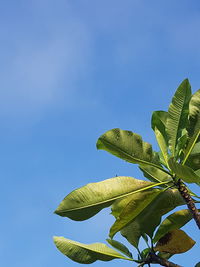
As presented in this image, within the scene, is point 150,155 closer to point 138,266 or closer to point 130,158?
point 130,158

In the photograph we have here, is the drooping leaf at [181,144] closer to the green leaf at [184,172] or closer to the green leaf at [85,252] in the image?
the green leaf at [184,172]

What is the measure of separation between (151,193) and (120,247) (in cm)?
71

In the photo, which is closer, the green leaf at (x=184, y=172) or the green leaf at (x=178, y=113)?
the green leaf at (x=184, y=172)

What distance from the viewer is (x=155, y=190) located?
3.52 meters

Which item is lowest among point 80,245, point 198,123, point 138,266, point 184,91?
point 138,266

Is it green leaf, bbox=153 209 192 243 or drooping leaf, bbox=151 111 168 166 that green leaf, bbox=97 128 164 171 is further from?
green leaf, bbox=153 209 192 243

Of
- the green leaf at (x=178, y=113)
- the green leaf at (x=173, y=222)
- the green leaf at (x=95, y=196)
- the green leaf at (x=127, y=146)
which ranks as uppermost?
the green leaf at (x=178, y=113)

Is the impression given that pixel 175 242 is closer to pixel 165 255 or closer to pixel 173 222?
pixel 173 222

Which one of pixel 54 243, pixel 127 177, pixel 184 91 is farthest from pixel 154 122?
pixel 54 243

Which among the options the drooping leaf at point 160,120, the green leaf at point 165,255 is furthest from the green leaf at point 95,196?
the green leaf at point 165,255

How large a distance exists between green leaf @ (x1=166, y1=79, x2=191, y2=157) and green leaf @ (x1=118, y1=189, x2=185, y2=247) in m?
0.43

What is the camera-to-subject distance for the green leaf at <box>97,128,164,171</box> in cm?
349

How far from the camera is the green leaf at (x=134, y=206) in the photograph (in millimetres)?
3447

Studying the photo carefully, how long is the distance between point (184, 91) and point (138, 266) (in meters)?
1.53
